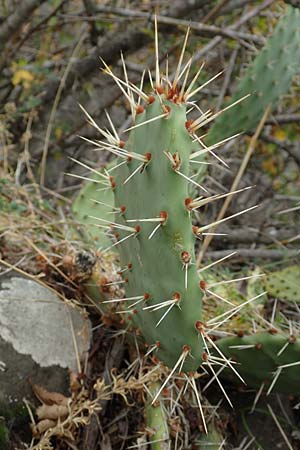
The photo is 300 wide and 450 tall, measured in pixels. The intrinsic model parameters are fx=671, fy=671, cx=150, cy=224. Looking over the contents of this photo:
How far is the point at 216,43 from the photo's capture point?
2.82 metres

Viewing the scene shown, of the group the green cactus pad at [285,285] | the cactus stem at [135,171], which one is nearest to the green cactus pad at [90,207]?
the green cactus pad at [285,285]

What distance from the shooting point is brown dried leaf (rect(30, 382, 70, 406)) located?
4.62 feet

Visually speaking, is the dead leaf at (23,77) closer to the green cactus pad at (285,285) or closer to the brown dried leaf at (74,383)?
the green cactus pad at (285,285)

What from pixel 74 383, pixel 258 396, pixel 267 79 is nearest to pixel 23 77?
pixel 267 79

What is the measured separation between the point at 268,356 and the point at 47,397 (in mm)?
472

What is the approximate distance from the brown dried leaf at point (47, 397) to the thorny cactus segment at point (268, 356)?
354 millimetres

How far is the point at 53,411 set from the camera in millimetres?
1393

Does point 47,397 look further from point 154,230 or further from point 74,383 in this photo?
point 154,230

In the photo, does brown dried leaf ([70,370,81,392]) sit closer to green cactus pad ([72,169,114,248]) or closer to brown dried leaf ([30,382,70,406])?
brown dried leaf ([30,382,70,406])

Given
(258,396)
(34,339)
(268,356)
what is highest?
(34,339)

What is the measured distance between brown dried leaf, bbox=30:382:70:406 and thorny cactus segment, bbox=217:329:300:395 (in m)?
0.35

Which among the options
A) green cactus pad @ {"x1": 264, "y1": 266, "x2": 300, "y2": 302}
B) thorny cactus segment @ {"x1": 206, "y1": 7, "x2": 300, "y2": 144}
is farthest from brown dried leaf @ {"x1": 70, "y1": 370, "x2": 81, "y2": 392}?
thorny cactus segment @ {"x1": 206, "y1": 7, "x2": 300, "y2": 144}

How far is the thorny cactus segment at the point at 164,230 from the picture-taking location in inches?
42.8

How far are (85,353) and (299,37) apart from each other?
1.27 m
